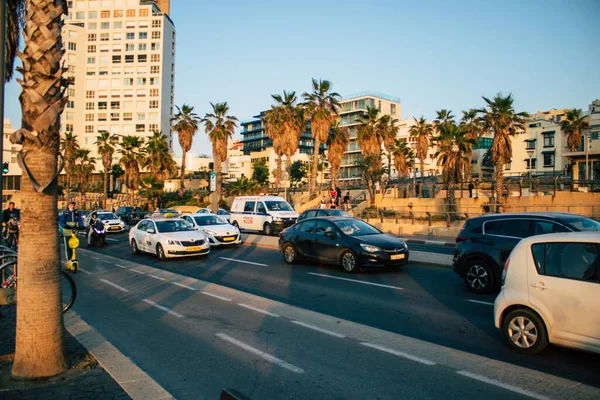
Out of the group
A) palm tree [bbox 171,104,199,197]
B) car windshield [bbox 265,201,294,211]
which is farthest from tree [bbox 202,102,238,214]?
car windshield [bbox 265,201,294,211]

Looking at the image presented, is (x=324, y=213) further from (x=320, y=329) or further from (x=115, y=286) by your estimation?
(x=320, y=329)

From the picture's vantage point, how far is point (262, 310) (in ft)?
30.8

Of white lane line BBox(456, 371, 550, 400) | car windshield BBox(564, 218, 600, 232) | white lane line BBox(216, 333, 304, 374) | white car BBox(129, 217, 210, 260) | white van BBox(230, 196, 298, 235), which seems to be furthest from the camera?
white van BBox(230, 196, 298, 235)

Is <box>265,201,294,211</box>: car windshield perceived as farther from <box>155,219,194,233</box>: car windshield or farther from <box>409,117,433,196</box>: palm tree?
<box>409,117,433,196</box>: palm tree

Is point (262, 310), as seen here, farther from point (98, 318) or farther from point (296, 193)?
point (296, 193)

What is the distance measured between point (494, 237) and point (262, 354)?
610 centimetres

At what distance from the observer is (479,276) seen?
10.6 m

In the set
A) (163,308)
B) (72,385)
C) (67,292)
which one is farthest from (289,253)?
(72,385)

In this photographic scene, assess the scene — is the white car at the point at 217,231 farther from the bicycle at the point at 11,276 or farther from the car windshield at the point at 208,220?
the bicycle at the point at 11,276

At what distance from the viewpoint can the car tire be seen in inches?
247

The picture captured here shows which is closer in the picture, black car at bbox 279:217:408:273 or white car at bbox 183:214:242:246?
black car at bbox 279:217:408:273

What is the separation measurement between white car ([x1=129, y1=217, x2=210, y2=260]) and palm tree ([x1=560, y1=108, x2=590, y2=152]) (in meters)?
49.1

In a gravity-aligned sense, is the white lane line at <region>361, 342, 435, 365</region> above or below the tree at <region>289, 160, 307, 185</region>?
below

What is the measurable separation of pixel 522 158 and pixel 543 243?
7019cm
